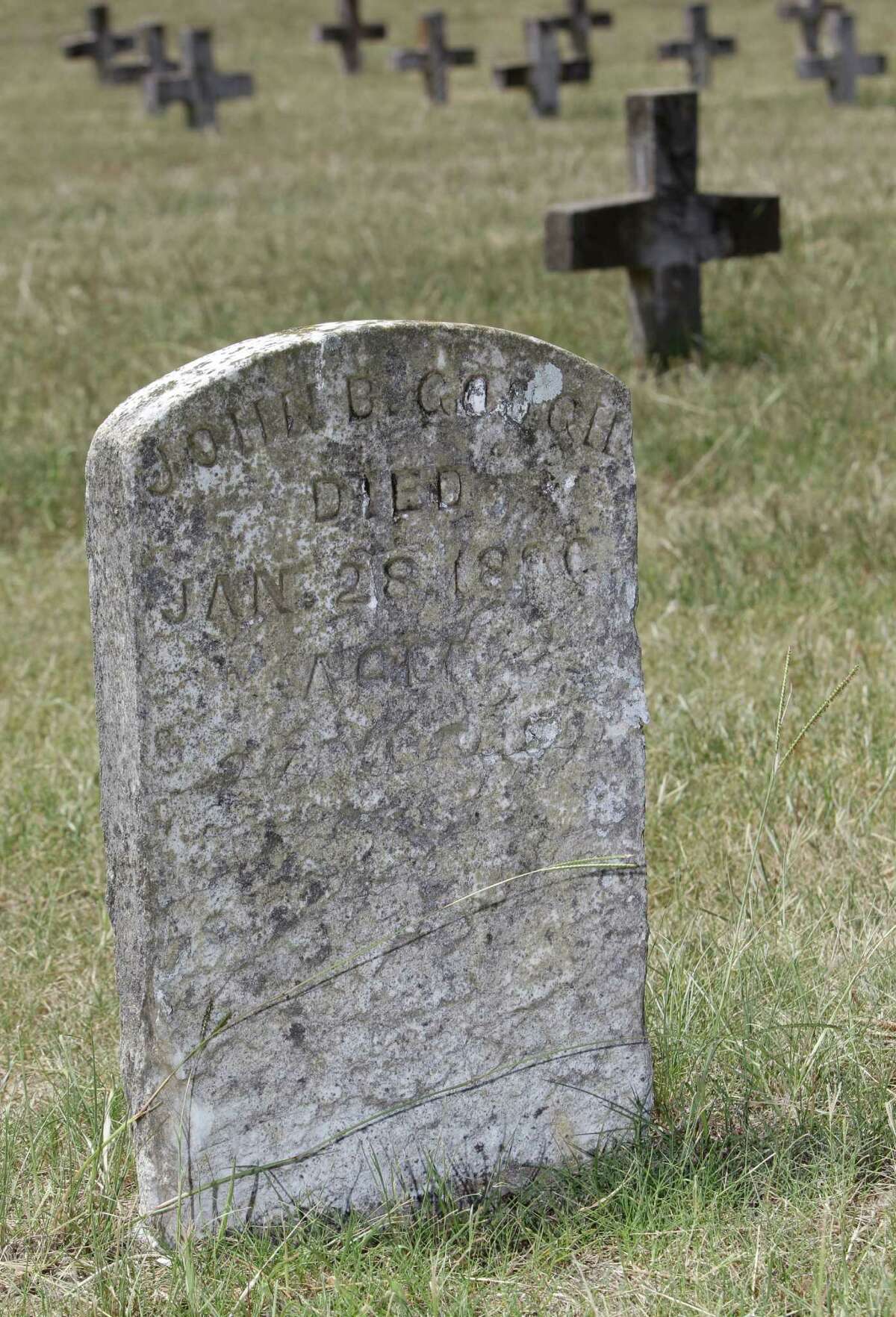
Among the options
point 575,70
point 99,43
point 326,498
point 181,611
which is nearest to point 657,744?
point 326,498

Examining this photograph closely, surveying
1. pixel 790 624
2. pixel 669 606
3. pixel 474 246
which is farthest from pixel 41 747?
pixel 474 246

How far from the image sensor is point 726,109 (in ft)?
49.5

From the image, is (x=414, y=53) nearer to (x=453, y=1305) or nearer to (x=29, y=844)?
(x=29, y=844)

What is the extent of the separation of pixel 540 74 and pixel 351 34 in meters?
7.17

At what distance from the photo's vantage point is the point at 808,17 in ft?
69.4

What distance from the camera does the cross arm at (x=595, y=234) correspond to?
5629mm

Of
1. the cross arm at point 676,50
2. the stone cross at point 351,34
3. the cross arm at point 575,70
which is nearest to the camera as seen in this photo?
the cross arm at point 575,70

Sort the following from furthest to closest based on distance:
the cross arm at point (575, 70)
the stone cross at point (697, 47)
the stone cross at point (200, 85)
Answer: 1. the stone cross at point (697, 47)
2. the cross arm at point (575, 70)
3. the stone cross at point (200, 85)

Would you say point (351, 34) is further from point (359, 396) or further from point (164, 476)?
point (164, 476)

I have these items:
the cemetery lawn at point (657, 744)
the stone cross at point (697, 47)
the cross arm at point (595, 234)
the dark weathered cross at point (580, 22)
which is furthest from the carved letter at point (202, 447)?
the dark weathered cross at point (580, 22)

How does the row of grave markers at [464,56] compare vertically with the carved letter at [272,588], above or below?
above

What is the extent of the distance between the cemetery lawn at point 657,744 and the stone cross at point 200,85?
533cm

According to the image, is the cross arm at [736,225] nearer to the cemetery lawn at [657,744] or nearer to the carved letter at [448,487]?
the cemetery lawn at [657,744]

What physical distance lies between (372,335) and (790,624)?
2.34 m
